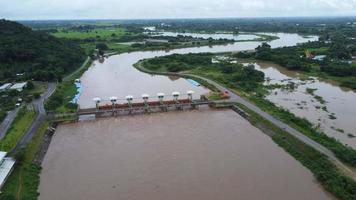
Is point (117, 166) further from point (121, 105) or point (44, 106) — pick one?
point (44, 106)

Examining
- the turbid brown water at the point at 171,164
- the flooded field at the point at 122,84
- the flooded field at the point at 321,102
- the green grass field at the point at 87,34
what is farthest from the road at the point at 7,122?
the green grass field at the point at 87,34

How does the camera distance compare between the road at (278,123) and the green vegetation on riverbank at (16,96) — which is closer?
the road at (278,123)

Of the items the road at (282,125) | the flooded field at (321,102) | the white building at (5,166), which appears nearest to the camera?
the white building at (5,166)

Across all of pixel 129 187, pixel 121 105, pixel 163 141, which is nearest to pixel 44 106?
pixel 121 105

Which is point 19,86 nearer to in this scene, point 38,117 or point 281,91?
point 38,117

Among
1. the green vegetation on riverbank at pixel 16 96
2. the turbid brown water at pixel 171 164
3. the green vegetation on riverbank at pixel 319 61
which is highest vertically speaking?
the green vegetation on riverbank at pixel 319 61

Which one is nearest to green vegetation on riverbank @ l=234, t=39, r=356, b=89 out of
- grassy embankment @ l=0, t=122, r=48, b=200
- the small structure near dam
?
the small structure near dam

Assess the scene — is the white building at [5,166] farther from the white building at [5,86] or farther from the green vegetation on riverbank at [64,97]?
the white building at [5,86]
